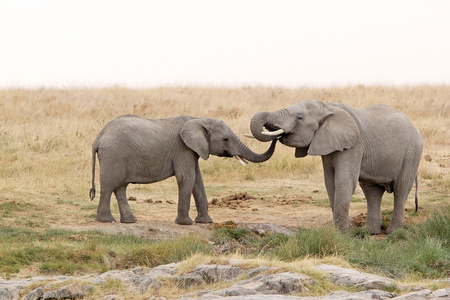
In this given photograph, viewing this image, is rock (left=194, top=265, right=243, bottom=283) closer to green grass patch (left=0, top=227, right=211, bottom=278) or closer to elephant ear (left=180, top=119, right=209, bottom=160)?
green grass patch (left=0, top=227, right=211, bottom=278)

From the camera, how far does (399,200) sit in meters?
13.3

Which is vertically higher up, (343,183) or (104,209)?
(343,183)

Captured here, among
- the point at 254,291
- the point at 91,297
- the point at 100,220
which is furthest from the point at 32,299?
the point at 100,220

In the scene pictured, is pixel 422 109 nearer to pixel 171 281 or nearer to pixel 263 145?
pixel 263 145

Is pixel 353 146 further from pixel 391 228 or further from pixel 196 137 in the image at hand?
pixel 196 137

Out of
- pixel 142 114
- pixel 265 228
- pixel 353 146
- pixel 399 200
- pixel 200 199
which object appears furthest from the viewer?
pixel 142 114

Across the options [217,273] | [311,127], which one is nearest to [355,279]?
[217,273]

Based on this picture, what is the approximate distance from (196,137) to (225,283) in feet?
17.3

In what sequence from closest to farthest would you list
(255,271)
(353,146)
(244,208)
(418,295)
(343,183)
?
(418,295), (255,271), (343,183), (353,146), (244,208)

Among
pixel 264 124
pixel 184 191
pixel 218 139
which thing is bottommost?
pixel 184 191

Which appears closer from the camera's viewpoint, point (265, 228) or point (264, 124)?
point (264, 124)

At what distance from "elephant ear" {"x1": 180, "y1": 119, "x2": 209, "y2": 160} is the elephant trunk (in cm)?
135

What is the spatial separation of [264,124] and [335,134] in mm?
1047

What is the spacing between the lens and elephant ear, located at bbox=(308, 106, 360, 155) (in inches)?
482
